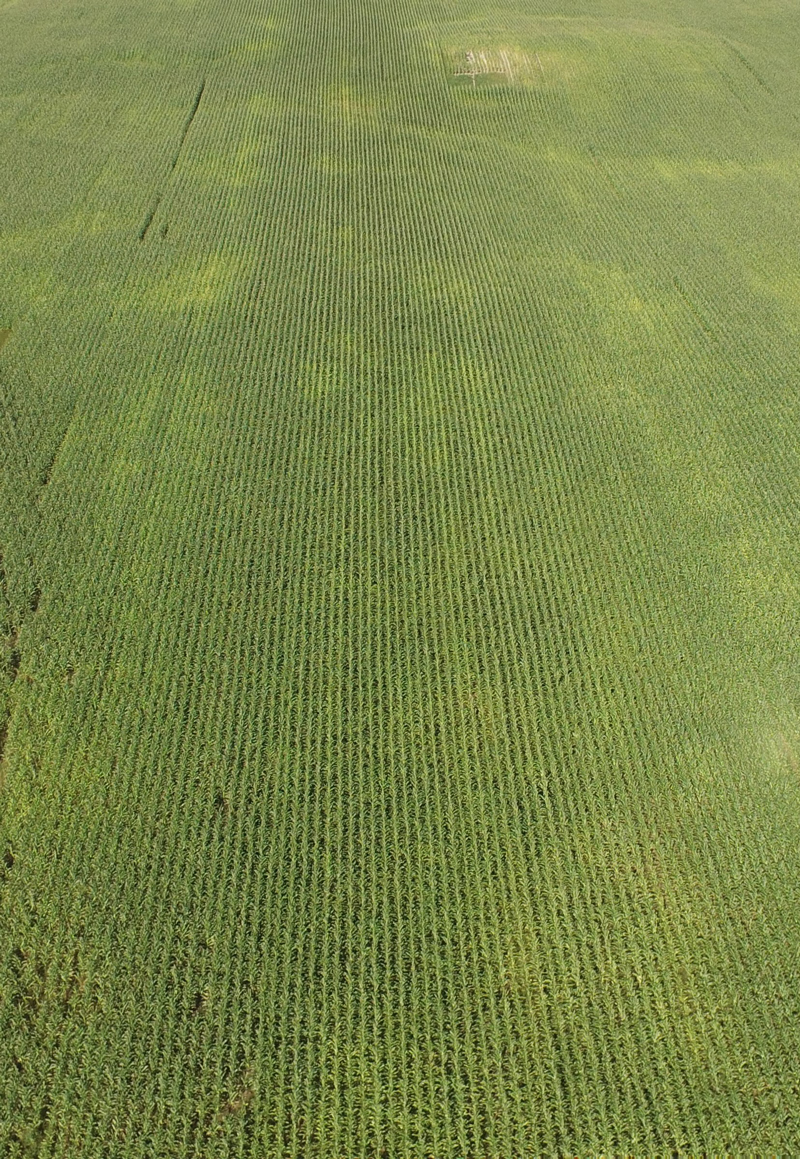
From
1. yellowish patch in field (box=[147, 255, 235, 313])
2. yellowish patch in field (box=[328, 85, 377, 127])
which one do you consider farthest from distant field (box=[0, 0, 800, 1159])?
yellowish patch in field (box=[328, 85, 377, 127])

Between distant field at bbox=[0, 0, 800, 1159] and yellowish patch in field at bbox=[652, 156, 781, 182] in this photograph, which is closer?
distant field at bbox=[0, 0, 800, 1159]

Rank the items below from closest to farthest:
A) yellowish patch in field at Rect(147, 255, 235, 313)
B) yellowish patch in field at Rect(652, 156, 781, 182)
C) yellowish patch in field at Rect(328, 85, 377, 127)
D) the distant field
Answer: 1. the distant field
2. yellowish patch in field at Rect(147, 255, 235, 313)
3. yellowish patch in field at Rect(652, 156, 781, 182)
4. yellowish patch in field at Rect(328, 85, 377, 127)

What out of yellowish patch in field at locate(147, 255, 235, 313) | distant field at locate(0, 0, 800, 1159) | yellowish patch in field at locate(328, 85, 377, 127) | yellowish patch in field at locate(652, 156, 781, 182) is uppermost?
yellowish patch in field at locate(328, 85, 377, 127)

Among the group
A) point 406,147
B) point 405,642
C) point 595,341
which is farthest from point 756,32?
point 405,642

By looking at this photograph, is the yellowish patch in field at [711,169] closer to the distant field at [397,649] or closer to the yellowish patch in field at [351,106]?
the distant field at [397,649]

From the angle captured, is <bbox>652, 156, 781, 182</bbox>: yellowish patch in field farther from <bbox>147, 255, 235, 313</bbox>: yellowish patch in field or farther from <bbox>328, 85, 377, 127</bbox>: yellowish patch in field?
<bbox>147, 255, 235, 313</bbox>: yellowish patch in field

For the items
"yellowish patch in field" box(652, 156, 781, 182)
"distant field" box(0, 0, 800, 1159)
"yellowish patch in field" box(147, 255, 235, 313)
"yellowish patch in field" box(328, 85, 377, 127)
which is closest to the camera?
"distant field" box(0, 0, 800, 1159)

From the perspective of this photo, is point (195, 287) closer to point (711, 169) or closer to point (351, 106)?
point (351, 106)

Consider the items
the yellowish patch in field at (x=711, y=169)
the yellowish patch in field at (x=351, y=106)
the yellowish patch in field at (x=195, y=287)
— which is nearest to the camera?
the yellowish patch in field at (x=195, y=287)

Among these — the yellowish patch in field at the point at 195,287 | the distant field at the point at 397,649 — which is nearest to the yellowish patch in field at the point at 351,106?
the distant field at the point at 397,649

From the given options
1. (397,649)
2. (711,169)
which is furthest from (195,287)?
(711,169)
